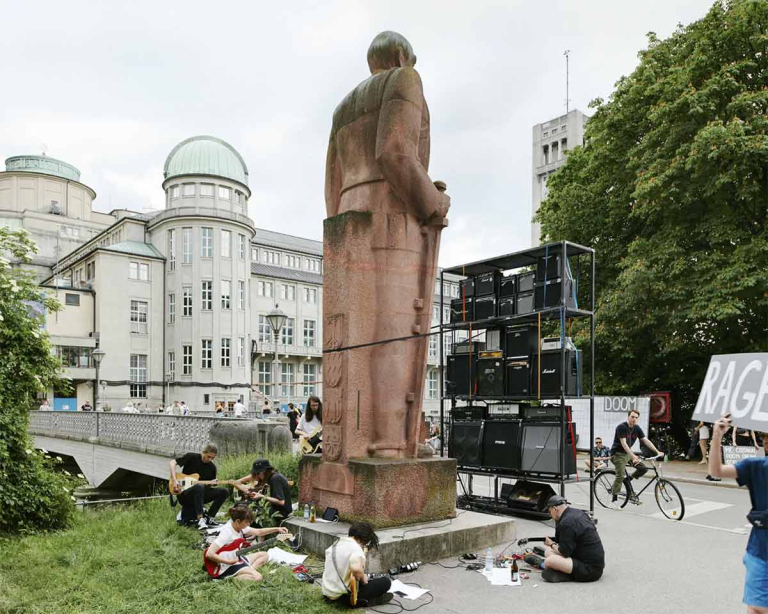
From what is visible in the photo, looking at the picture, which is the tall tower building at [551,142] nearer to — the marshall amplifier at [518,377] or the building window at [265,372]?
the building window at [265,372]

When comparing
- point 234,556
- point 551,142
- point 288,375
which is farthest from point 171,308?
point 234,556

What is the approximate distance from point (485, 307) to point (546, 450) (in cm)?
292

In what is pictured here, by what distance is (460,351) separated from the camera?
12844mm

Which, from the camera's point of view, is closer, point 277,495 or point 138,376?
point 277,495

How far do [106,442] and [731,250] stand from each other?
23.0 metres

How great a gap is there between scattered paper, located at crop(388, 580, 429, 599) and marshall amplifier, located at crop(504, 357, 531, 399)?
5.34 metres

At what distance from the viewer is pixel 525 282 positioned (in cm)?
1177

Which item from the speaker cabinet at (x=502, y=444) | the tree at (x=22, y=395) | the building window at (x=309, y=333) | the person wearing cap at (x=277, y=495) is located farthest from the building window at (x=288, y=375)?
the person wearing cap at (x=277, y=495)

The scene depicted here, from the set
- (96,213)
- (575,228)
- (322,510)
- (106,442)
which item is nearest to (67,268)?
(96,213)

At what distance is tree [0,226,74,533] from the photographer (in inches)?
405

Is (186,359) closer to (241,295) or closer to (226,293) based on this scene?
(226,293)

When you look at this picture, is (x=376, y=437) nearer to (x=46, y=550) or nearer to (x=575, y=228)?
(x=46, y=550)

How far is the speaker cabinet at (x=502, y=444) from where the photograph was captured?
1127cm

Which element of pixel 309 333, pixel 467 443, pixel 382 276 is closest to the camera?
pixel 382 276
